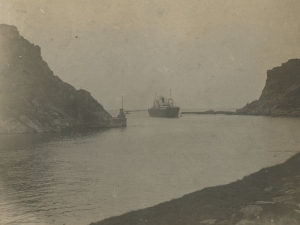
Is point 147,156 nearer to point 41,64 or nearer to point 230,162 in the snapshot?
point 230,162

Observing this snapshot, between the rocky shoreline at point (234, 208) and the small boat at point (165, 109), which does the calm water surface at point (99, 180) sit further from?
the small boat at point (165, 109)

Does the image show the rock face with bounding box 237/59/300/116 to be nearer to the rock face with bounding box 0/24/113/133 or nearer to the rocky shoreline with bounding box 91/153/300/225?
the rock face with bounding box 0/24/113/133

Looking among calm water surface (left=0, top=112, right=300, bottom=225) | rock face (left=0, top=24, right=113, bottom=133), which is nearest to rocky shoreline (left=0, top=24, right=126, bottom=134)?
rock face (left=0, top=24, right=113, bottom=133)

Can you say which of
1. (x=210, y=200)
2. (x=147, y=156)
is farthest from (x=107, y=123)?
(x=210, y=200)

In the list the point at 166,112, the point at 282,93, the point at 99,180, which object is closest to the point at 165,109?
the point at 166,112

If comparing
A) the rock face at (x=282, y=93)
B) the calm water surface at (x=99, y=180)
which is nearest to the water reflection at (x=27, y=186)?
the calm water surface at (x=99, y=180)
